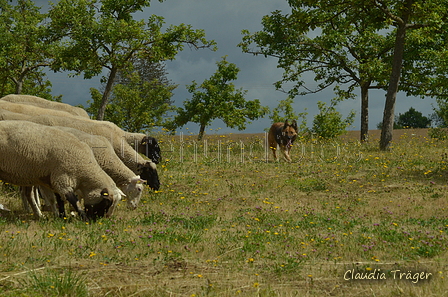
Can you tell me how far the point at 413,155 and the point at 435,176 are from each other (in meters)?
5.08

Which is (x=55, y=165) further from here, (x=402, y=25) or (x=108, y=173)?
(x=402, y=25)

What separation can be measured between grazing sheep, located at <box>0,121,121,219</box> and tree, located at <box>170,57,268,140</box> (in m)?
30.2

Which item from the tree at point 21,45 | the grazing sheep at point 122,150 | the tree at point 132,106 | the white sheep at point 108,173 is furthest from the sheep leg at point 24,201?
the tree at point 132,106

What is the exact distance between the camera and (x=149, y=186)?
16.2m

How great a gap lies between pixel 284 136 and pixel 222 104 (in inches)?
788

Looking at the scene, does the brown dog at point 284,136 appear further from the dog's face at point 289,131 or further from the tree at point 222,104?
the tree at point 222,104

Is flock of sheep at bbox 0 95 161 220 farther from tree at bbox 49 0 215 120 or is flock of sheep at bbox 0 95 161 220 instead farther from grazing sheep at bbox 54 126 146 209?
tree at bbox 49 0 215 120

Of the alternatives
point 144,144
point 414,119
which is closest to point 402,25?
point 144,144

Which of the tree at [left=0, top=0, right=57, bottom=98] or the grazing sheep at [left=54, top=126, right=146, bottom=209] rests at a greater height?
the tree at [left=0, top=0, right=57, bottom=98]

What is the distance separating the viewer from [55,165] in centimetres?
1166

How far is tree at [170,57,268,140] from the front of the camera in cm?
4244

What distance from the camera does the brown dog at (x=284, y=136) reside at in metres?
22.7

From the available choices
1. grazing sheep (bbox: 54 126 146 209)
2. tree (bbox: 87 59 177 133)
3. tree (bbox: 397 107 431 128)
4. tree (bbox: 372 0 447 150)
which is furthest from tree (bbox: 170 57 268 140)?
tree (bbox: 397 107 431 128)

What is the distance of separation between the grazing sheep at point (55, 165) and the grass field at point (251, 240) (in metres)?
0.65
